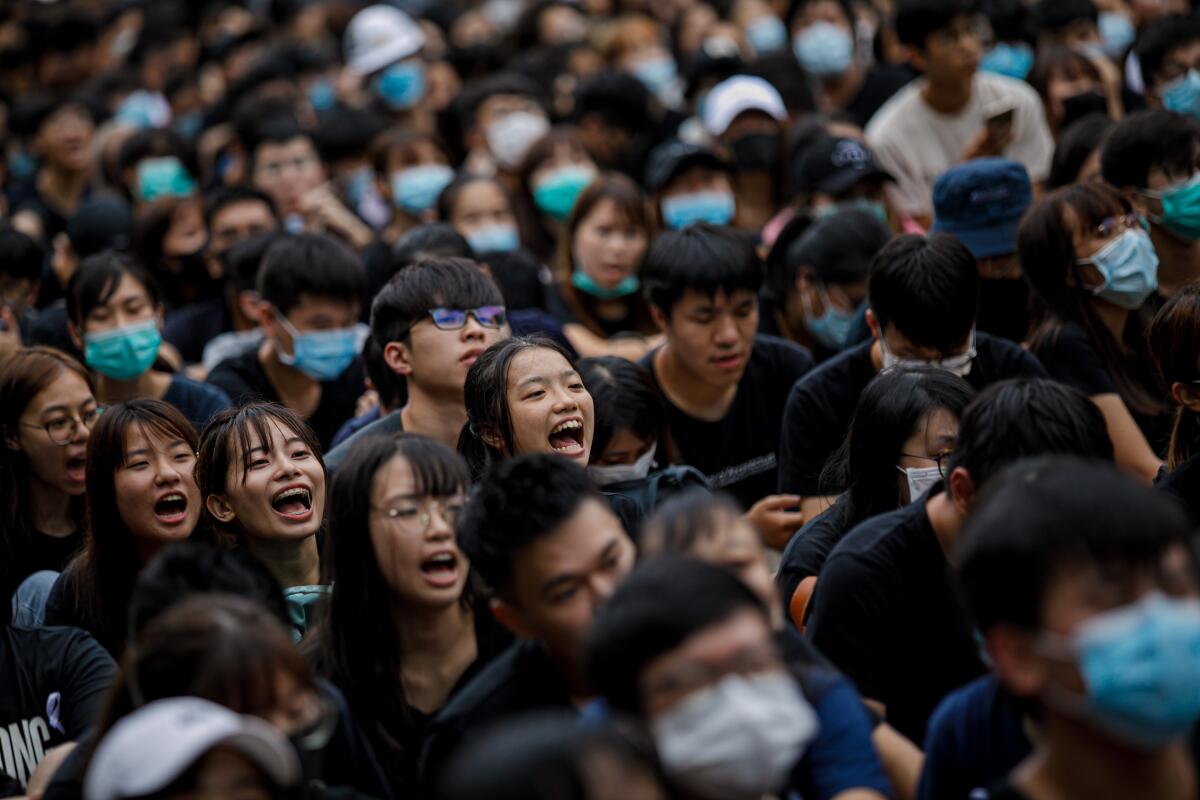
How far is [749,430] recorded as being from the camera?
6.64 metres

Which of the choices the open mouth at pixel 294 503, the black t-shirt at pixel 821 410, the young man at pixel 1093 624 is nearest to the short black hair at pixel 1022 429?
the young man at pixel 1093 624

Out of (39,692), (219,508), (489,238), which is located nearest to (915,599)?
(219,508)

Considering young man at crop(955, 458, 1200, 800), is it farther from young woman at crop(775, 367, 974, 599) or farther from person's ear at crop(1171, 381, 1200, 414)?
person's ear at crop(1171, 381, 1200, 414)

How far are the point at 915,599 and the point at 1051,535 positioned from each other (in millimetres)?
1168

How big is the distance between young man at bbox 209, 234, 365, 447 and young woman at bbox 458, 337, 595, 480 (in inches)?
81.2

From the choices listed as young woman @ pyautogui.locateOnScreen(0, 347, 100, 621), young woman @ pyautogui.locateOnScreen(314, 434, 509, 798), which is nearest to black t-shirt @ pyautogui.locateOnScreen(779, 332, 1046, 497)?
young woman @ pyautogui.locateOnScreen(314, 434, 509, 798)

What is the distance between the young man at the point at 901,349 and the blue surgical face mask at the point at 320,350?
222 centimetres

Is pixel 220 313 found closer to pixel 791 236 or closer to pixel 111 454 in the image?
pixel 791 236

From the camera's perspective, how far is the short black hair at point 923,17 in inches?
353

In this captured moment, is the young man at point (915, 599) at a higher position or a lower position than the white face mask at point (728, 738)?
lower

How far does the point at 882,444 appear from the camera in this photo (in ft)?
15.5

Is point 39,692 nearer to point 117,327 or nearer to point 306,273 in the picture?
point 117,327

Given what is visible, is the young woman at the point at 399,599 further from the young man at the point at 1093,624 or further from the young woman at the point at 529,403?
the young man at the point at 1093,624

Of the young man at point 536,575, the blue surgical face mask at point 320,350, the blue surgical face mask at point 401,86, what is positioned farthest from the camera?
the blue surgical face mask at point 401,86
